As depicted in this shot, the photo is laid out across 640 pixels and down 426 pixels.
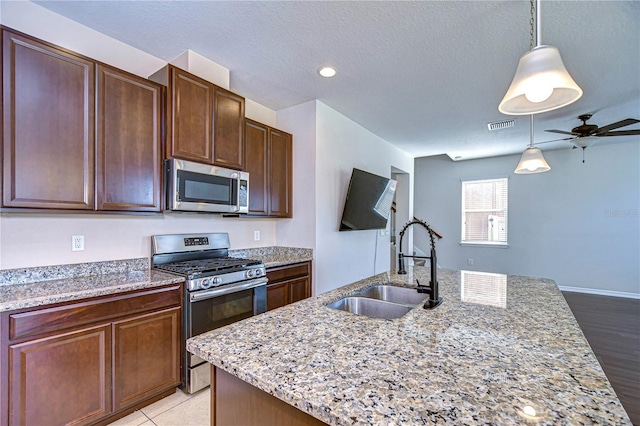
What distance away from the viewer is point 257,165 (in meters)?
3.23

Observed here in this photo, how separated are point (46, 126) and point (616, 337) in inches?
223

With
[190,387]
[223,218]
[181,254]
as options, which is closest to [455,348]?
[190,387]

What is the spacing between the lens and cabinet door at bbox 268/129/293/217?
339 centimetres

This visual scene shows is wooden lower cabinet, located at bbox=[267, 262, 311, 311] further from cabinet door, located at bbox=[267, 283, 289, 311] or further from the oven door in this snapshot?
the oven door

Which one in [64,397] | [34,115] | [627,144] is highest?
[627,144]

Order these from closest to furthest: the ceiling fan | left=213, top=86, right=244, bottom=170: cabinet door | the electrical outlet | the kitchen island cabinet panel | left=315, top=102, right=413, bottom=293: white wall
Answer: the kitchen island cabinet panel
the electrical outlet
left=213, top=86, right=244, bottom=170: cabinet door
left=315, top=102, right=413, bottom=293: white wall
the ceiling fan

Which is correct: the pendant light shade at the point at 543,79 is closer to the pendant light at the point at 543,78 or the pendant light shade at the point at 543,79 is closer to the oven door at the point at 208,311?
the pendant light at the point at 543,78

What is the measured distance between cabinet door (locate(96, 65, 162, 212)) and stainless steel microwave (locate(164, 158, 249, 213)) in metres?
0.13

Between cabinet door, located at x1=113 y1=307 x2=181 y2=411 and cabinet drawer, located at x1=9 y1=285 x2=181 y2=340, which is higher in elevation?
cabinet drawer, located at x1=9 y1=285 x2=181 y2=340

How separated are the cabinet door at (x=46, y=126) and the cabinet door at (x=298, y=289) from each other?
1880mm

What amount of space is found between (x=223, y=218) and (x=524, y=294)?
8.87 feet

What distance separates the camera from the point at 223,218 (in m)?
3.21

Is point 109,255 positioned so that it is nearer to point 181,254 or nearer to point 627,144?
point 181,254

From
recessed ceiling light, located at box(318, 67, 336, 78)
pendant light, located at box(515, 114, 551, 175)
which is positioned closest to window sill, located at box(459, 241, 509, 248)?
pendant light, located at box(515, 114, 551, 175)
